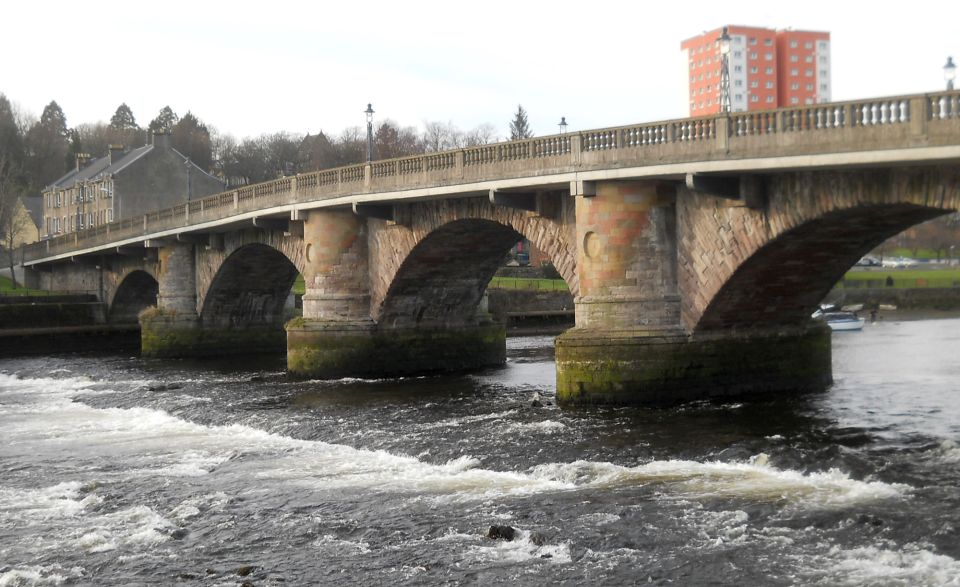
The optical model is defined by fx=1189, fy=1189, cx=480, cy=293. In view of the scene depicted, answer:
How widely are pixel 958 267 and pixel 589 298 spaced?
273 ft

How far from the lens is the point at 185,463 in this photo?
77.1ft

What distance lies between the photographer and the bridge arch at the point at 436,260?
35188 millimetres

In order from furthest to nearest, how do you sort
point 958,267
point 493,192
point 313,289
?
point 958,267
point 313,289
point 493,192

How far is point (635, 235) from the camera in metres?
27.3

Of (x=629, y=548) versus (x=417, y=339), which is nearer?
(x=629, y=548)

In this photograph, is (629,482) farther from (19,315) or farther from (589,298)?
(19,315)

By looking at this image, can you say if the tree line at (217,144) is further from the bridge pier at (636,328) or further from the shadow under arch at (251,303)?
the bridge pier at (636,328)

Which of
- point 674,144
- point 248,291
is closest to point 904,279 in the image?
point 248,291

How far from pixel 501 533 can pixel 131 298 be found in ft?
180

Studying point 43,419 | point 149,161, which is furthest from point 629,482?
point 149,161

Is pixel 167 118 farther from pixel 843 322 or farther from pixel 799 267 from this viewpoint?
pixel 799 267

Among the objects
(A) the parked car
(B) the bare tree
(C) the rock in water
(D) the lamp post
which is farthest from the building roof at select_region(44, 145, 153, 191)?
(C) the rock in water

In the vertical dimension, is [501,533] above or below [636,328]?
below

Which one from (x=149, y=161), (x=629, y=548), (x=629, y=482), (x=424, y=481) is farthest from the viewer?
(x=149, y=161)
